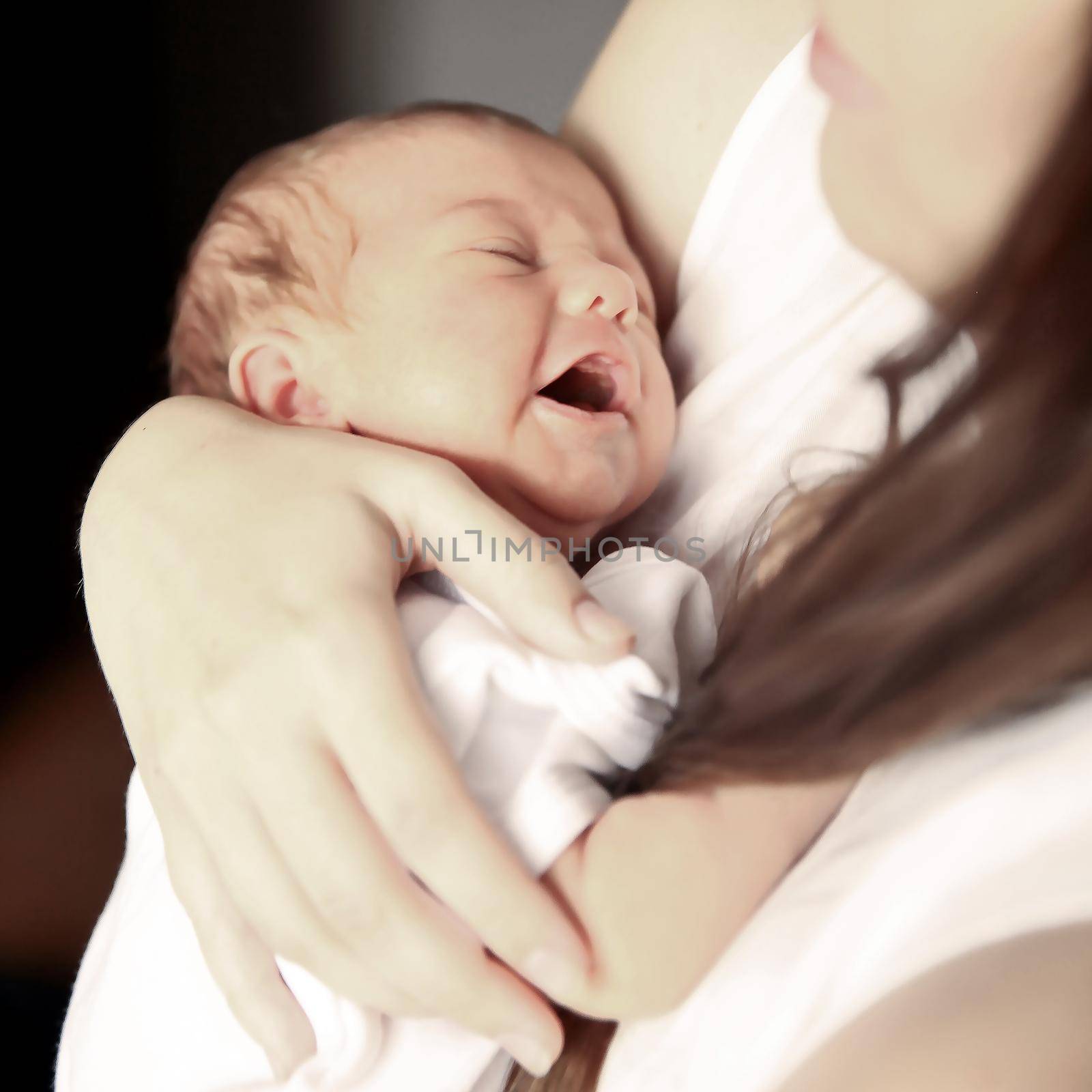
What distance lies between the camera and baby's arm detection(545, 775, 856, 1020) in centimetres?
45

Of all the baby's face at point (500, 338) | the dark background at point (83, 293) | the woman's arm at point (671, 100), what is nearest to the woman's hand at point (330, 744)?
the baby's face at point (500, 338)

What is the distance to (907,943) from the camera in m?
0.40

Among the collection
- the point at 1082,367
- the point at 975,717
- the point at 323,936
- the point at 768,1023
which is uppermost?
the point at 1082,367

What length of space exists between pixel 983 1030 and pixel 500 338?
0.50 m

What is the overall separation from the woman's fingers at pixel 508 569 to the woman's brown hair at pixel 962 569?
3.2 inches

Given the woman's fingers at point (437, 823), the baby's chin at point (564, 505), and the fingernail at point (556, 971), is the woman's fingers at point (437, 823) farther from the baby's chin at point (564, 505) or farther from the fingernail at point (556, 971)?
the baby's chin at point (564, 505)

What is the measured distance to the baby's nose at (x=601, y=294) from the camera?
708 mm

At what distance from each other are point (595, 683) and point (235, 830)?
21cm

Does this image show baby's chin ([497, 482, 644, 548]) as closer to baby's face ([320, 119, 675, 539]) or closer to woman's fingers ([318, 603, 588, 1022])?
baby's face ([320, 119, 675, 539])

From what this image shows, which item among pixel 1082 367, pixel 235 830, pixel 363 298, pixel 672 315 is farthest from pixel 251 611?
pixel 672 315

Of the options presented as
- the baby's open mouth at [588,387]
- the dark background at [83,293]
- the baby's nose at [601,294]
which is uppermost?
the baby's nose at [601,294]

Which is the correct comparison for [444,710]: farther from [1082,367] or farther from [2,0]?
[2,0]

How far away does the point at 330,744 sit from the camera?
18.8 inches

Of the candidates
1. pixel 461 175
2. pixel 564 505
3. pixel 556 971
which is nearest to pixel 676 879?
pixel 556 971
